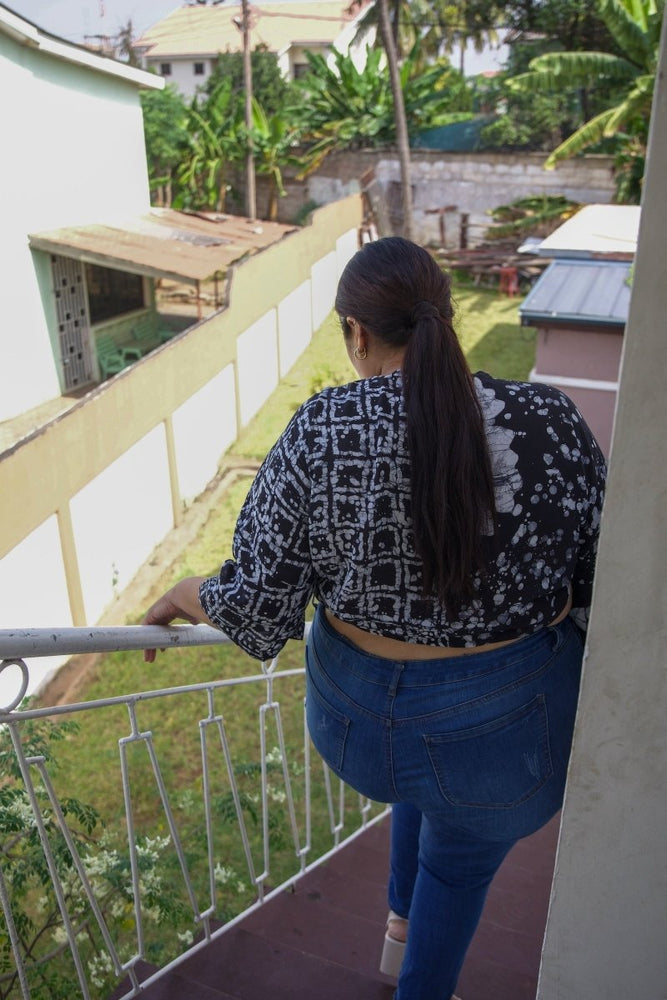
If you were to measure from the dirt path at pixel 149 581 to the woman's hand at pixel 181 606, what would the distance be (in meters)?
4.04

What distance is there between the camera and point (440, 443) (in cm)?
115

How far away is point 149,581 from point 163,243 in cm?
594

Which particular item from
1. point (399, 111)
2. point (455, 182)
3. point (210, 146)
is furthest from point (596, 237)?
point (210, 146)

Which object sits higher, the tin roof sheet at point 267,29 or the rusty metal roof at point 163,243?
the tin roof sheet at point 267,29

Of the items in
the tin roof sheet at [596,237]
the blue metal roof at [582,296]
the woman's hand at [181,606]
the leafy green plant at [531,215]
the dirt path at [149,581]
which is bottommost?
the dirt path at [149,581]

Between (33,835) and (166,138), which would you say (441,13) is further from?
(33,835)

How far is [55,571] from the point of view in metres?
6.74

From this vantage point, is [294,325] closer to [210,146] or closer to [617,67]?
[617,67]

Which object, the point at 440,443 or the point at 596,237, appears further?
the point at 596,237

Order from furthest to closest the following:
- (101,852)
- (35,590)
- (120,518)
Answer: (120,518) → (35,590) → (101,852)

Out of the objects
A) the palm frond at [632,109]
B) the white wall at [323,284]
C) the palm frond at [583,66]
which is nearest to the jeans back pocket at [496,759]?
the palm frond at [632,109]

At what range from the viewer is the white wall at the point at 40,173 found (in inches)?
400

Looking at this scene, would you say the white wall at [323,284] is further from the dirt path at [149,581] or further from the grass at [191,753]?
the grass at [191,753]

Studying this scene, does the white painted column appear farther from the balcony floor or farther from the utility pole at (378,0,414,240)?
the utility pole at (378,0,414,240)
